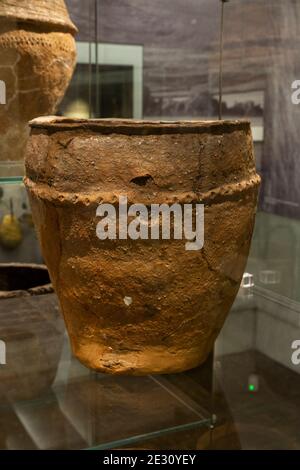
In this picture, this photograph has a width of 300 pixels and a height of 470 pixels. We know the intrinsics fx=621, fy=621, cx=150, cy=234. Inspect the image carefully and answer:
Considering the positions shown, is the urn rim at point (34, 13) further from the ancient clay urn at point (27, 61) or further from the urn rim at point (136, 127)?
the urn rim at point (136, 127)

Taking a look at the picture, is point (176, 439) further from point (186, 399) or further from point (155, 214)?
point (155, 214)

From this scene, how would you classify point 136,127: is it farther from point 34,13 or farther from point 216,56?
point 216,56

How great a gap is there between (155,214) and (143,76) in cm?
110

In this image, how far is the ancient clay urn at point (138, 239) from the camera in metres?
0.94

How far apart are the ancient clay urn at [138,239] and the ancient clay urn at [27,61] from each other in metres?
0.37

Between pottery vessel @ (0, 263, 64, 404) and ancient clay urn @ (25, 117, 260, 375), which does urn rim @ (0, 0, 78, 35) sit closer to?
ancient clay urn @ (25, 117, 260, 375)

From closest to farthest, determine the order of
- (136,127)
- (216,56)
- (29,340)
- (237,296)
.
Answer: (136,127) < (29,340) < (237,296) < (216,56)

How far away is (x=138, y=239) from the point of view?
968 millimetres

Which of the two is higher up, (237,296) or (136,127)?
(136,127)

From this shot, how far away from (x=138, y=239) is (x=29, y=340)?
1.55ft

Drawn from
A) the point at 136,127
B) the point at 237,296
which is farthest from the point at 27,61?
the point at 237,296

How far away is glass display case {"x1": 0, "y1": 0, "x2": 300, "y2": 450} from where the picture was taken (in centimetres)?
101

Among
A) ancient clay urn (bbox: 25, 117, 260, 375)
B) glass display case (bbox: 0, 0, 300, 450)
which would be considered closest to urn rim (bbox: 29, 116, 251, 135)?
ancient clay urn (bbox: 25, 117, 260, 375)

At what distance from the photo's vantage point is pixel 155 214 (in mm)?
952
